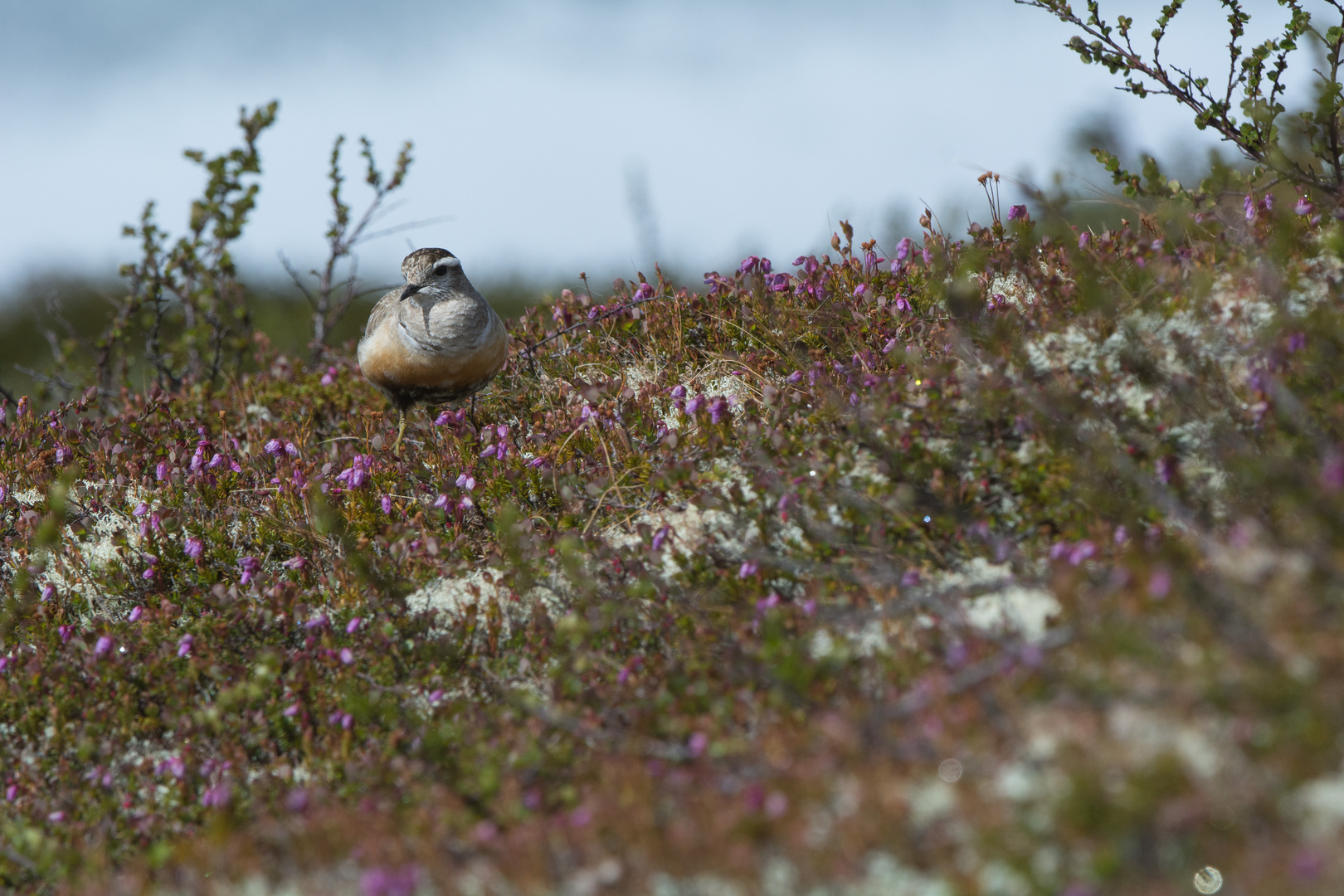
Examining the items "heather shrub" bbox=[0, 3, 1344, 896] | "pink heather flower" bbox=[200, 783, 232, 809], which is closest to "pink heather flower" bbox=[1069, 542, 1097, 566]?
"heather shrub" bbox=[0, 3, 1344, 896]

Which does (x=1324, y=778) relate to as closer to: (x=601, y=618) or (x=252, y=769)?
(x=601, y=618)

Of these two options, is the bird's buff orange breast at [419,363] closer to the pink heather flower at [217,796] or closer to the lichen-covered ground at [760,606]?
the lichen-covered ground at [760,606]

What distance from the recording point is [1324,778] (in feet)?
9.35

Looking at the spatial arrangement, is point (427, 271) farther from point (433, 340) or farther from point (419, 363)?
point (419, 363)

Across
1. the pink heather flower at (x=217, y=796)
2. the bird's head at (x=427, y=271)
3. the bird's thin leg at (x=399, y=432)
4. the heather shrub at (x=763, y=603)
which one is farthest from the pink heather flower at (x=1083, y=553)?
the bird's head at (x=427, y=271)

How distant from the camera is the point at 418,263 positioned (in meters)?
7.50

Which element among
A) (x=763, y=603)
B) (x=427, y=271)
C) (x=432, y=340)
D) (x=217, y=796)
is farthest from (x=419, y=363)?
(x=763, y=603)

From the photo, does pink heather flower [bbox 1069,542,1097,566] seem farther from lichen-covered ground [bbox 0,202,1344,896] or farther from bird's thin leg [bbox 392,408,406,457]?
bird's thin leg [bbox 392,408,406,457]

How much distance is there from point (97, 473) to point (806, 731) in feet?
18.1

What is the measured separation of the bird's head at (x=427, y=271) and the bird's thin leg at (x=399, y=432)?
0.83 m

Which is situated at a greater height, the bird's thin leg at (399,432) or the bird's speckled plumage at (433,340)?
the bird's speckled plumage at (433,340)

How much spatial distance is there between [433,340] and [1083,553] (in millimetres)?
4466

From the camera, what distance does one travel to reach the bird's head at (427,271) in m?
7.46

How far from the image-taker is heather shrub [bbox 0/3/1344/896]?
3049mm
